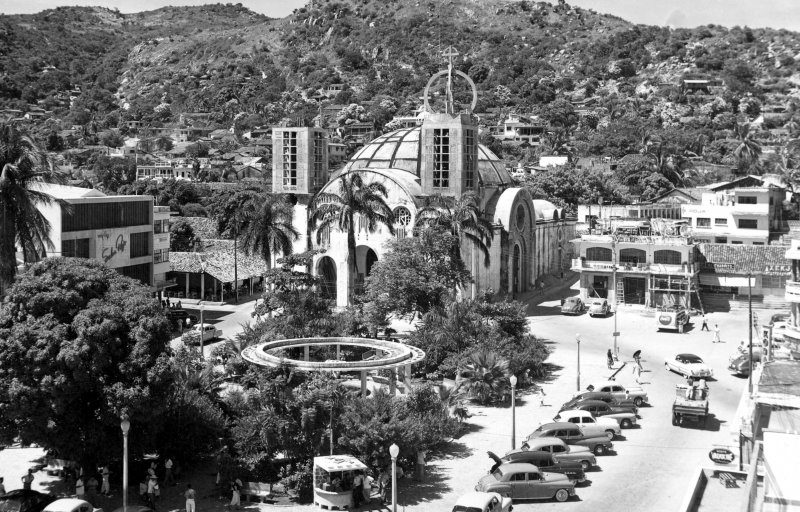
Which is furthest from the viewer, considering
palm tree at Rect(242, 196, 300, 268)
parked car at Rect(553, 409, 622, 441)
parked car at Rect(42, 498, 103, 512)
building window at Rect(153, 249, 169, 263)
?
building window at Rect(153, 249, 169, 263)

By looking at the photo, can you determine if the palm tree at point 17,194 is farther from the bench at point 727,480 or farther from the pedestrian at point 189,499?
the bench at point 727,480

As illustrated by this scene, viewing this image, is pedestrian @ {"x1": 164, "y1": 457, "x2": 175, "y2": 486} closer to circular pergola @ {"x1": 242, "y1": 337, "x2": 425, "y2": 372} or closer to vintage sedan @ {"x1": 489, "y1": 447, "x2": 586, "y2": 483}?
circular pergola @ {"x1": 242, "y1": 337, "x2": 425, "y2": 372}

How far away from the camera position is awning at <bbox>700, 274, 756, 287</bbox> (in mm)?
59906

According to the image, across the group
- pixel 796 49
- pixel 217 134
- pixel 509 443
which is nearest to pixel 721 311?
pixel 509 443

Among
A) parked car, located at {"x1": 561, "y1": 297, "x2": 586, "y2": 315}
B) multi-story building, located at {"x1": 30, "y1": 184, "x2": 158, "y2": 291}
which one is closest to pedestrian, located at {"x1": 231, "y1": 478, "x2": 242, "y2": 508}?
multi-story building, located at {"x1": 30, "y1": 184, "x2": 158, "y2": 291}

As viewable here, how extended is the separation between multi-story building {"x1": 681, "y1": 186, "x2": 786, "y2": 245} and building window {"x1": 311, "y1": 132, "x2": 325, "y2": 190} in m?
29.4

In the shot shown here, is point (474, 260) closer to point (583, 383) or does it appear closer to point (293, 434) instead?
point (583, 383)

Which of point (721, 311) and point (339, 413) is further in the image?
point (721, 311)

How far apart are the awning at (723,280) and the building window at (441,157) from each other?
747 inches

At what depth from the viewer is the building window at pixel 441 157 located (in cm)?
5841

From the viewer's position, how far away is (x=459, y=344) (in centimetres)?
4272

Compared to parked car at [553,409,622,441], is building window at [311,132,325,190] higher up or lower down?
higher up

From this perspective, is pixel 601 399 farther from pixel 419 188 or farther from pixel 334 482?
pixel 419 188

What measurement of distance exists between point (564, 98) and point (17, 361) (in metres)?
170
